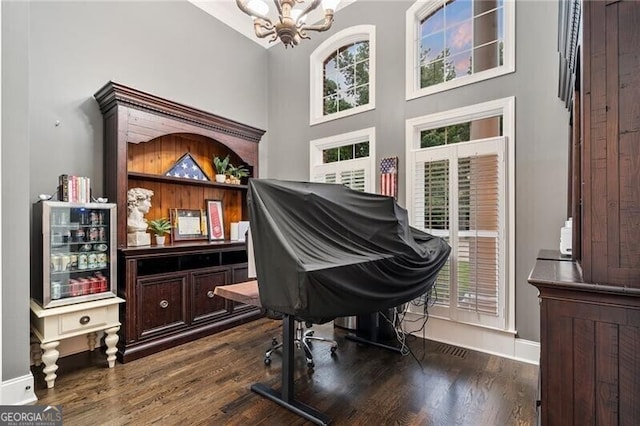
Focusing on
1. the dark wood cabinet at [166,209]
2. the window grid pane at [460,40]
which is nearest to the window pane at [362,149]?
the window grid pane at [460,40]

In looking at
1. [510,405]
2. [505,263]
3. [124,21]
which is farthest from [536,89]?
[124,21]

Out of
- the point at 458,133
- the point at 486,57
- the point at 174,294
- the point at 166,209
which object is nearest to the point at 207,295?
the point at 174,294

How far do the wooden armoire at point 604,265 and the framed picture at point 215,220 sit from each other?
154 inches

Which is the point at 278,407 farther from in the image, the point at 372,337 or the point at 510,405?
the point at 510,405

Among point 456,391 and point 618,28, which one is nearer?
point 618,28

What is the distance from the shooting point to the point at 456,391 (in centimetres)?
242

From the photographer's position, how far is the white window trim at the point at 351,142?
4055mm

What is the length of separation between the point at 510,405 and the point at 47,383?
11.9 feet

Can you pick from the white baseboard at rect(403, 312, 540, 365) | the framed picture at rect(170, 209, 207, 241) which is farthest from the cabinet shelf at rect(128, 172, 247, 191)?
the white baseboard at rect(403, 312, 540, 365)

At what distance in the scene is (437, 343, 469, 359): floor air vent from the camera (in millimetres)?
3111

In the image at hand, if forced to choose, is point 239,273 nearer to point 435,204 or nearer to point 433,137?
point 435,204

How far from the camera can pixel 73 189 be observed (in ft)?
9.34

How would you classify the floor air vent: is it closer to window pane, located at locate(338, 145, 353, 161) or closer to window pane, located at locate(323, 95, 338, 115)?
window pane, located at locate(338, 145, 353, 161)

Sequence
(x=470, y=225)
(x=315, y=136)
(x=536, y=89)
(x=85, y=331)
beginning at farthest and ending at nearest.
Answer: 1. (x=315, y=136)
2. (x=470, y=225)
3. (x=536, y=89)
4. (x=85, y=331)
